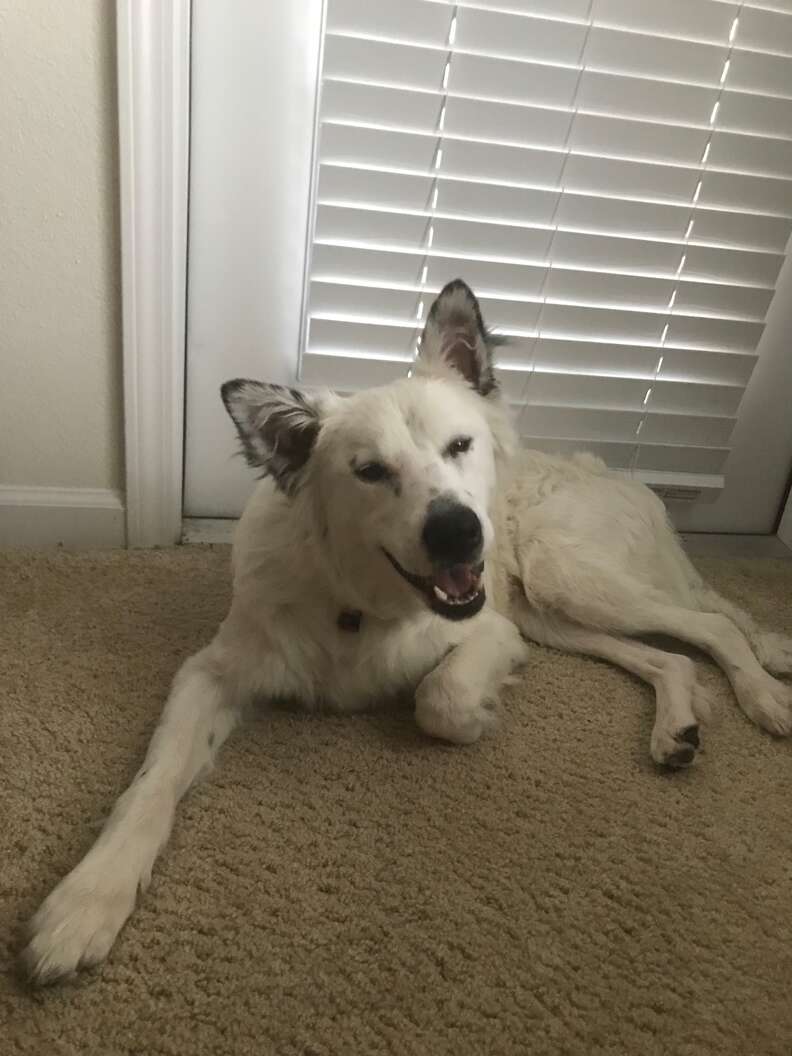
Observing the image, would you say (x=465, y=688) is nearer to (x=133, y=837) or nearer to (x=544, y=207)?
(x=133, y=837)

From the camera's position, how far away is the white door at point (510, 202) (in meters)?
→ 1.94

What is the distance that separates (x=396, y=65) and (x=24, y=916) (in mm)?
1742

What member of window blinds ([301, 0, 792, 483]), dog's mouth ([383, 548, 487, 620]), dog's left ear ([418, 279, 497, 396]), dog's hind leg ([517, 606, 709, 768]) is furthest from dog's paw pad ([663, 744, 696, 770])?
window blinds ([301, 0, 792, 483])

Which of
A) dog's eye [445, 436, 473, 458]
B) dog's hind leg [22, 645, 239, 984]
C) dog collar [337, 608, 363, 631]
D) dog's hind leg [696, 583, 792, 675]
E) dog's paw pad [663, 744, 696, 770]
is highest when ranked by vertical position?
dog's eye [445, 436, 473, 458]

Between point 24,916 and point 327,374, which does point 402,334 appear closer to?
point 327,374

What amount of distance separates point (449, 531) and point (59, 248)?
3.84 ft

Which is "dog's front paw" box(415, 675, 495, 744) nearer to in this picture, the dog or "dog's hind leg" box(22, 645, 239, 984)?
the dog

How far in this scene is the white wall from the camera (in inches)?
70.4

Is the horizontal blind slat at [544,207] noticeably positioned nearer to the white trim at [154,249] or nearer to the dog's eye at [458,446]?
the white trim at [154,249]

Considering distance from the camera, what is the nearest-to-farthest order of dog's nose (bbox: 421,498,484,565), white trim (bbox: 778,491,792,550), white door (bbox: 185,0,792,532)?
dog's nose (bbox: 421,498,484,565), white door (bbox: 185,0,792,532), white trim (bbox: 778,491,792,550)

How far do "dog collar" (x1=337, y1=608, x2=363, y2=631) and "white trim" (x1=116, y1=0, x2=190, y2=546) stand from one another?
0.77 m

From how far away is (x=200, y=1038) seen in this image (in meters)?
1.16

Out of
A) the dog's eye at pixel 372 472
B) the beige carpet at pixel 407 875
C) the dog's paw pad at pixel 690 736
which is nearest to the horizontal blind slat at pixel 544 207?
the dog's eye at pixel 372 472

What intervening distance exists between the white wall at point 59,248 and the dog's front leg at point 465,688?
1.02 metres
